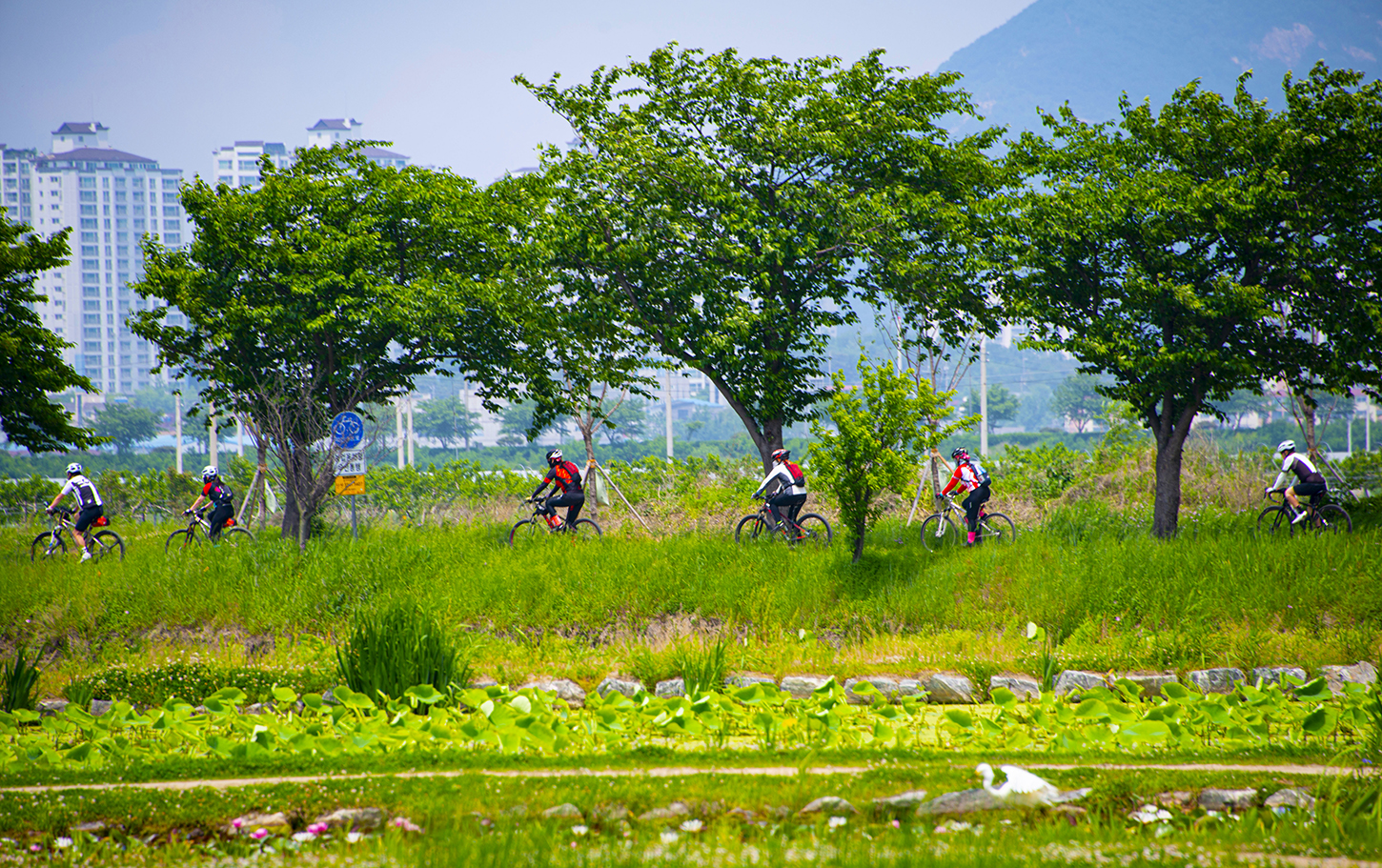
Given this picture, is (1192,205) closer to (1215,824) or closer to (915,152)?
(915,152)

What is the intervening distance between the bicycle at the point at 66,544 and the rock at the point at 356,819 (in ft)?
42.8

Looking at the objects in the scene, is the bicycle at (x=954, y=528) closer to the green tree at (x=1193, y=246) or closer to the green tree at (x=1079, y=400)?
the green tree at (x=1193, y=246)

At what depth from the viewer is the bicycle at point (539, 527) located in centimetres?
1552

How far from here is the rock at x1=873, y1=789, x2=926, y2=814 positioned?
5230mm

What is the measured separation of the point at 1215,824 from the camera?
5109mm

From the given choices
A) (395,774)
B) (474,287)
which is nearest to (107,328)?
(474,287)

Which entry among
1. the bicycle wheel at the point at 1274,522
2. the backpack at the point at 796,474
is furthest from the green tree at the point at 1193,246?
the backpack at the point at 796,474

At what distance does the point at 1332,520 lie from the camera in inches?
564

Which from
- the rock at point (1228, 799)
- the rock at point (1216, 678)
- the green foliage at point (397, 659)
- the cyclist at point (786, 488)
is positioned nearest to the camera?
the rock at point (1228, 799)

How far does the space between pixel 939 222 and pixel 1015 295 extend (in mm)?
1780

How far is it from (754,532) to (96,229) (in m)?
191

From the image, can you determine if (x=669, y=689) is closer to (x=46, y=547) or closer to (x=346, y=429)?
(x=346, y=429)

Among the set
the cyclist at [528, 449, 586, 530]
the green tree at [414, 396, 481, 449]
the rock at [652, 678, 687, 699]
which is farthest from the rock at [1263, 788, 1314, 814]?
the green tree at [414, 396, 481, 449]

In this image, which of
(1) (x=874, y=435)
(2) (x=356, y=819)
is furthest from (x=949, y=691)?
(2) (x=356, y=819)
